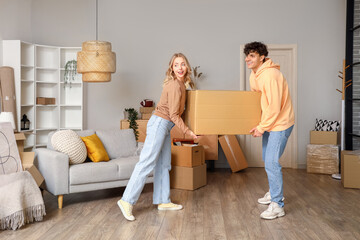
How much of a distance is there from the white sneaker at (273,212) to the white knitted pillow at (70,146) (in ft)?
6.17

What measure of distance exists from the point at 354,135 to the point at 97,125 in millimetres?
3979

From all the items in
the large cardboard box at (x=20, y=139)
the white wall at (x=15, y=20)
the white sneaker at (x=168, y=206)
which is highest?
the white wall at (x=15, y=20)

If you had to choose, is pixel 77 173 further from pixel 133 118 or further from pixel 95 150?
pixel 133 118

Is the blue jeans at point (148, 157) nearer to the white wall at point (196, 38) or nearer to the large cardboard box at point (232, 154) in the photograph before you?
the large cardboard box at point (232, 154)

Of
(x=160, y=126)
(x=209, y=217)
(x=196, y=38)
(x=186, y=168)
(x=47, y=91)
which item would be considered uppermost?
(x=196, y=38)

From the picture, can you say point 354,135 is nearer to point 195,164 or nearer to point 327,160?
point 327,160

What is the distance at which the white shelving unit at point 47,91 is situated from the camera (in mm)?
6004

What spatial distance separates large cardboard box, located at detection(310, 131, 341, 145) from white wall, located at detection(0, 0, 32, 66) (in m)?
4.74

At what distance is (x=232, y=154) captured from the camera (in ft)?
19.4

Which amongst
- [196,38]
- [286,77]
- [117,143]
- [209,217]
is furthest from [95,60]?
[286,77]

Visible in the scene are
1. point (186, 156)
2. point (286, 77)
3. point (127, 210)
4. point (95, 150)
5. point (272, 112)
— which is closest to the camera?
point (272, 112)

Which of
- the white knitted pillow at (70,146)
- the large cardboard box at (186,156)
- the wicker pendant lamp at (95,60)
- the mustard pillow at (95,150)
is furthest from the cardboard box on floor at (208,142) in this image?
the white knitted pillow at (70,146)

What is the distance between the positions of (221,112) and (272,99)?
43 centimetres

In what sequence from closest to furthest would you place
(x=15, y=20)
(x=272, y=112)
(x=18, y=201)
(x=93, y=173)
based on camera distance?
(x=18, y=201), (x=272, y=112), (x=93, y=173), (x=15, y=20)
